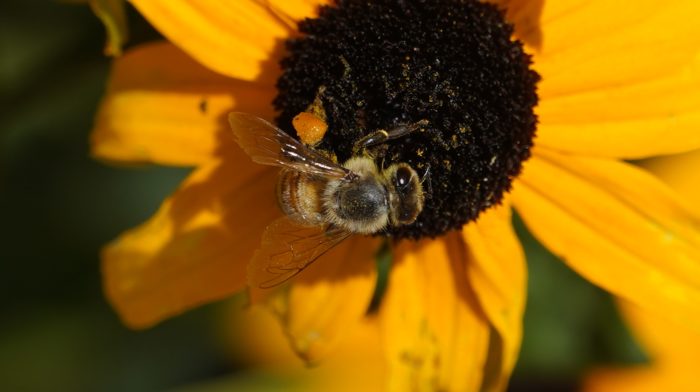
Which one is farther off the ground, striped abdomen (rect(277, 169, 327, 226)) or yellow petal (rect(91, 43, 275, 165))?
striped abdomen (rect(277, 169, 327, 226))

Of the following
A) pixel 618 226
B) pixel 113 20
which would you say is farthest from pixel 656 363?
pixel 113 20

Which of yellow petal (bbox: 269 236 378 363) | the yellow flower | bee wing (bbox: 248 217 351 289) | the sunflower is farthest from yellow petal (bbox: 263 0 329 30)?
the yellow flower

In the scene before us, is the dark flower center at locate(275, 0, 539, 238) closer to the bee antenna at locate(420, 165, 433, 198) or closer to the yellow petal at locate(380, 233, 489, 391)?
the bee antenna at locate(420, 165, 433, 198)

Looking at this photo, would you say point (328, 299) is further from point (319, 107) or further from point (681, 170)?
point (681, 170)

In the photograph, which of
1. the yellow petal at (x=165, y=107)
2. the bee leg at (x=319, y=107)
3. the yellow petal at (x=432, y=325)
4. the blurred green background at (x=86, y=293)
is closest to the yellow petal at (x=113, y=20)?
the yellow petal at (x=165, y=107)

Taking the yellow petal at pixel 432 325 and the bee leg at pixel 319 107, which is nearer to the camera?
the bee leg at pixel 319 107

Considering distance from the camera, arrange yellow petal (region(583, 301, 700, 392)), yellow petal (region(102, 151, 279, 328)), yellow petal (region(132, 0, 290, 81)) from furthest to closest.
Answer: yellow petal (region(583, 301, 700, 392))
yellow petal (region(102, 151, 279, 328))
yellow petal (region(132, 0, 290, 81))

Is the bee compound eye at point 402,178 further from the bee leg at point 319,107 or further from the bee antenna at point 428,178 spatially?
the bee leg at point 319,107

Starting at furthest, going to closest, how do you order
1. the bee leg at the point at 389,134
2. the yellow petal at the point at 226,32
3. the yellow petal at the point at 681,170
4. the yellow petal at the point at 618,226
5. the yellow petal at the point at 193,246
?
the yellow petal at the point at 681,170
the yellow petal at the point at 193,246
the yellow petal at the point at 618,226
the yellow petal at the point at 226,32
the bee leg at the point at 389,134
